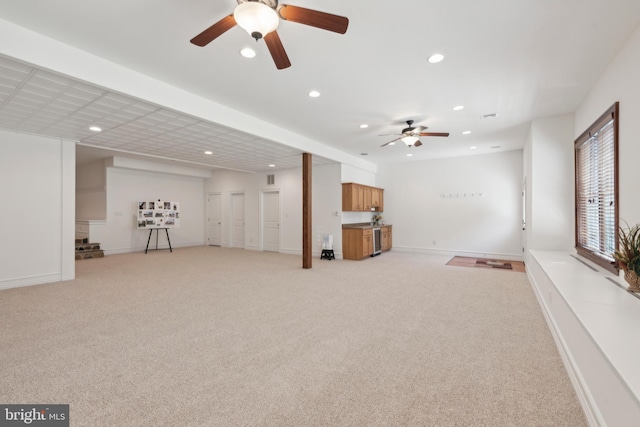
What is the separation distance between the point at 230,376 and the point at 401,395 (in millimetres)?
1319

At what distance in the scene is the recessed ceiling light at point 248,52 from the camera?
2.99 metres

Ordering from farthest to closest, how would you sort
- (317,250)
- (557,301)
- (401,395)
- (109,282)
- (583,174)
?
1. (317,250)
2. (109,282)
3. (583,174)
4. (557,301)
5. (401,395)

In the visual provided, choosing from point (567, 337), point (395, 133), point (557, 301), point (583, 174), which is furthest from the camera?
point (395, 133)

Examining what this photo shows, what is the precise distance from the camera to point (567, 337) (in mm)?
2490

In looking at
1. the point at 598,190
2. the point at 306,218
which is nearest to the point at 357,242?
the point at 306,218

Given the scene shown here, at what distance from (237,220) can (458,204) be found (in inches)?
296

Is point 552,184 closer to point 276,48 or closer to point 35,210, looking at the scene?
point 276,48

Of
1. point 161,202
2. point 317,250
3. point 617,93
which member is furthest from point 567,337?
point 161,202

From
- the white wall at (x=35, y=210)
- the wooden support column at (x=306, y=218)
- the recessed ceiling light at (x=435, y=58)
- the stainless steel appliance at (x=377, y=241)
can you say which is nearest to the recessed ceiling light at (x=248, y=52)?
the recessed ceiling light at (x=435, y=58)

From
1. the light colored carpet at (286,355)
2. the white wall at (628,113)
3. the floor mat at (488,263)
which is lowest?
the light colored carpet at (286,355)

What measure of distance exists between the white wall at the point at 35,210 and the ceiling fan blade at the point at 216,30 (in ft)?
16.6

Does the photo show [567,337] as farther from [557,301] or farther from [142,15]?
[142,15]

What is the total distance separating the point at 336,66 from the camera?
335 centimetres

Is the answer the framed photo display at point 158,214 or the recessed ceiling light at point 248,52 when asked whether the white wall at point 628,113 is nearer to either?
the recessed ceiling light at point 248,52
